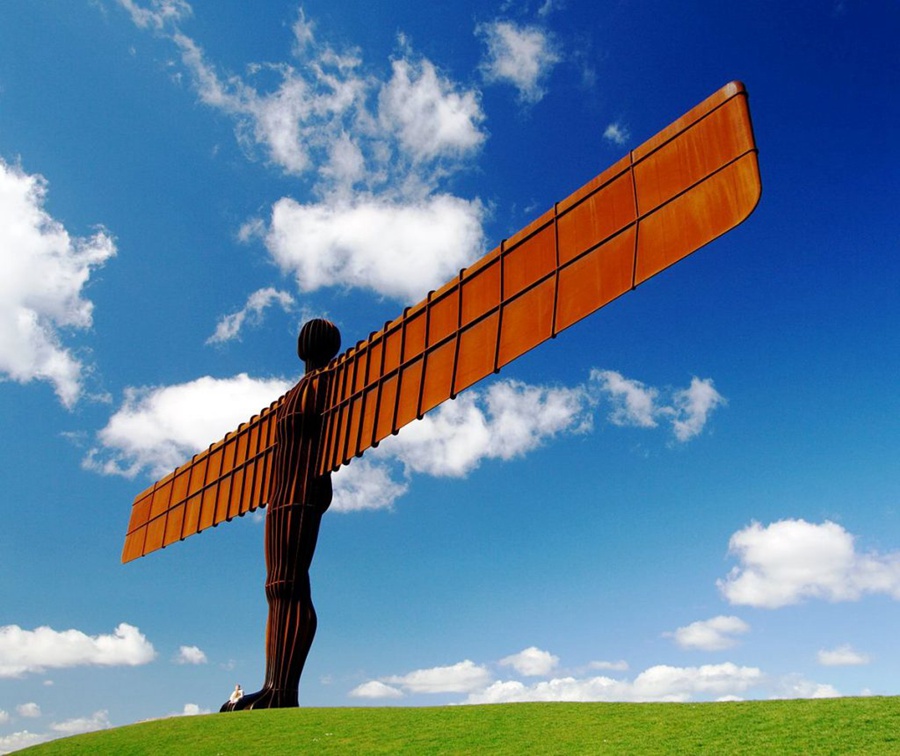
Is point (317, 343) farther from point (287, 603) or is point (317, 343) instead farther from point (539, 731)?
point (539, 731)

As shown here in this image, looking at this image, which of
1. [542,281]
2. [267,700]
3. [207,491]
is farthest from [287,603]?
[542,281]

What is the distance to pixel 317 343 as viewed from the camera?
14719mm

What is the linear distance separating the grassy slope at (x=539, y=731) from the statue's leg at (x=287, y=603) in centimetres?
63

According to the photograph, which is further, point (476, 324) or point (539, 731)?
point (476, 324)

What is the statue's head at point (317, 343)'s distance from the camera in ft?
48.3

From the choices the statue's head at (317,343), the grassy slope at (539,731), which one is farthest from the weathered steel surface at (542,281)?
the grassy slope at (539,731)

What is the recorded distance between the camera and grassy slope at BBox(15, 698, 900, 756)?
350 inches

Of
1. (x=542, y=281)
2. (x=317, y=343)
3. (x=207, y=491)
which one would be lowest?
(x=207, y=491)

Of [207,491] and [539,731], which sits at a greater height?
[207,491]

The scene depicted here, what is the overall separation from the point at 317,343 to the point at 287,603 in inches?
181

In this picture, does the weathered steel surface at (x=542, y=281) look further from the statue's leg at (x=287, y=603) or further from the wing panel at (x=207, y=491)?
the statue's leg at (x=287, y=603)

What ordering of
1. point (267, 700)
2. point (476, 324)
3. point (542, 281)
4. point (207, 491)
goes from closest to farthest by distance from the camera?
1. point (542, 281)
2. point (476, 324)
3. point (267, 700)
4. point (207, 491)

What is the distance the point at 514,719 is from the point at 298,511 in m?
4.75

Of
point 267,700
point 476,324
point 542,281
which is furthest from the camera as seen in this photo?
point 267,700
